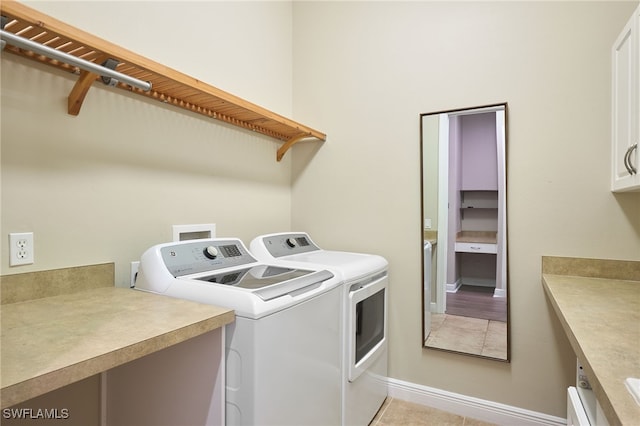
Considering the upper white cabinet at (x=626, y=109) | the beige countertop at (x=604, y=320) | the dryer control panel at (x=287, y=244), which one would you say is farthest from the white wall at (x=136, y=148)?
the upper white cabinet at (x=626, y=109)

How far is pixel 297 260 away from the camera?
1.89 metres

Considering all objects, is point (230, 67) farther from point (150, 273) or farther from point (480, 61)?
point (480, 61)

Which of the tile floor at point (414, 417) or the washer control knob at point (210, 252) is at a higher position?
the washer control knob at point (210, 252)

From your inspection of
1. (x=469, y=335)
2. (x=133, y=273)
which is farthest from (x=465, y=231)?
(x=133, y=273)

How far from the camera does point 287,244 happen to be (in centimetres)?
213

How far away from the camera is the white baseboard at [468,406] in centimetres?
182

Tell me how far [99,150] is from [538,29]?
2.19 meters

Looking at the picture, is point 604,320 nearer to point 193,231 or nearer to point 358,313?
point 358,313

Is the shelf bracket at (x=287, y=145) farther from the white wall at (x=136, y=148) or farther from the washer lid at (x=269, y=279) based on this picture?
the washer lid at (x=269, y=279)

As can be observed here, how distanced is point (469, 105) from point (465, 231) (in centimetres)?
72

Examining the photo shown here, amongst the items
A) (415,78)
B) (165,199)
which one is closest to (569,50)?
(415,78)

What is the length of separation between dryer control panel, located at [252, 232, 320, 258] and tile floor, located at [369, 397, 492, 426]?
3.43 ft

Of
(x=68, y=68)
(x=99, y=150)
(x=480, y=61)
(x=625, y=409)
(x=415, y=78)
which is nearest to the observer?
(x=625, y=409)

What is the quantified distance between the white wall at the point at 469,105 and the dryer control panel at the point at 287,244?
186 mm
